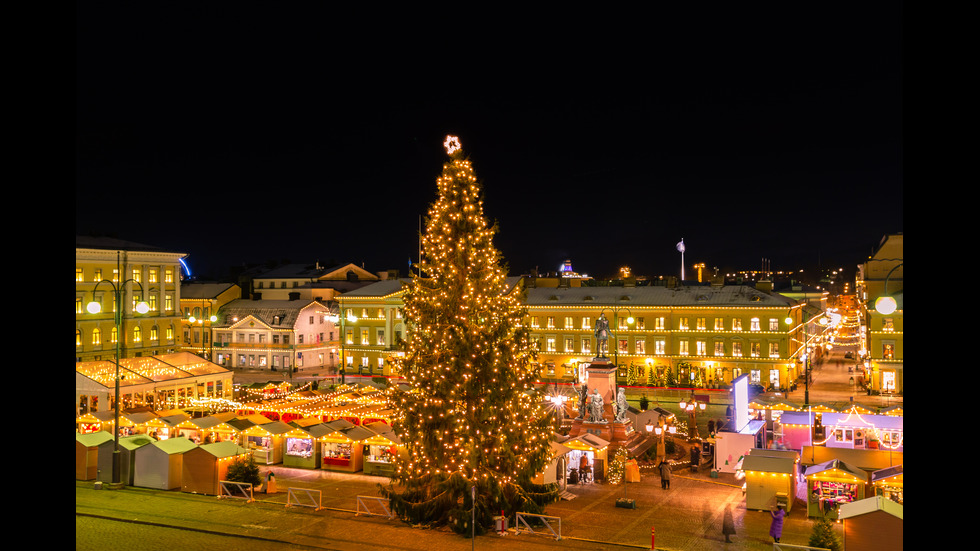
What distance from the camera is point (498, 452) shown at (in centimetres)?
2019

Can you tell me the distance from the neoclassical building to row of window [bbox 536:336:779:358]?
3603cm

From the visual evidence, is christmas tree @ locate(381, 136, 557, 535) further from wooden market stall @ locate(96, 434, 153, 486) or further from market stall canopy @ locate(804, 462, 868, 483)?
wooden market stall @ locate(96, 434, 153, 486)

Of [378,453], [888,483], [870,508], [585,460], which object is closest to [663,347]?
[585,460]

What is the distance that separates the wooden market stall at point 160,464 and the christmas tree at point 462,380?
9366mm

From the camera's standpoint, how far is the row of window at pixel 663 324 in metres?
60.9

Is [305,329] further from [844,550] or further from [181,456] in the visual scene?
[844,550]

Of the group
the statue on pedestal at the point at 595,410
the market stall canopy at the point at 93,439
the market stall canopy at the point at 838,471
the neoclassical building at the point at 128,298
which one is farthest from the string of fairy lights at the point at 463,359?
the neoclassical building at the point at 128,298

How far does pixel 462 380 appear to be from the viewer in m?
19.8

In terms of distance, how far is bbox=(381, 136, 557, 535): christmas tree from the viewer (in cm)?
1992

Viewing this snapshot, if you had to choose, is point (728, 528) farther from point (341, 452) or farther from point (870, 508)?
point (341, 452)

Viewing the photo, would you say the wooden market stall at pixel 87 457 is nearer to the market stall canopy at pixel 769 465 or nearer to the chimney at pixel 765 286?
the market stall canopy at pixel 769 465
